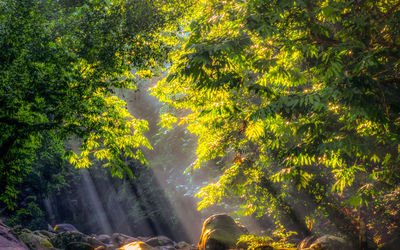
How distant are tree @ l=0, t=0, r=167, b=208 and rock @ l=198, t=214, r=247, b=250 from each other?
18.3 ft

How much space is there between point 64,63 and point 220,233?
895cm

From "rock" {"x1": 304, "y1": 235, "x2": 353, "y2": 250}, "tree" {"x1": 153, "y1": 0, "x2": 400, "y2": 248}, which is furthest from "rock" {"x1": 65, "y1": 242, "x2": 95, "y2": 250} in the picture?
"rock" {"x1": 304, "y1": 235, "x2": 353, "y2": 250}

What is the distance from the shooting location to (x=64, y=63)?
6508mm

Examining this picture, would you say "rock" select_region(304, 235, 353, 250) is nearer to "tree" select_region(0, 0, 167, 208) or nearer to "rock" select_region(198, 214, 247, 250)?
"rock" select_region(198, 214, 247, 250)

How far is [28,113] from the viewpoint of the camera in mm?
5730

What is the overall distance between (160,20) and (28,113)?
509 cm

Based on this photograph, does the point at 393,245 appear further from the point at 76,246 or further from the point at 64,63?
the point at 76,246

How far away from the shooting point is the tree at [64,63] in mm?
5934

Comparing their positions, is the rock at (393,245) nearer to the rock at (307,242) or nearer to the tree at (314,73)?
the tree at (314,73)

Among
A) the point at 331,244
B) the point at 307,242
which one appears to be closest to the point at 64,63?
the point at 331,244

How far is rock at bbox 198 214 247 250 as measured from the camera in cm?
1077

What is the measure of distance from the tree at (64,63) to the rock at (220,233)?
18.3ft

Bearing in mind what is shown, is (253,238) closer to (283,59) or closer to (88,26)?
(283,59)

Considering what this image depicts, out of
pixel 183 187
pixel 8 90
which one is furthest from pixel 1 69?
pixel 183 187
